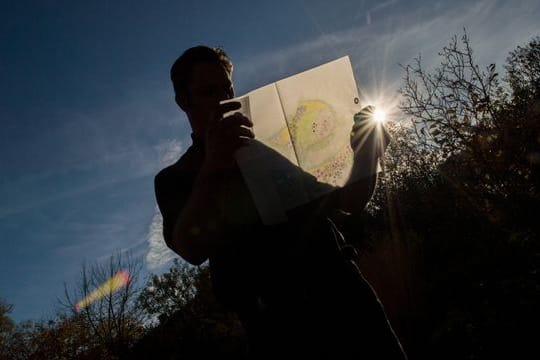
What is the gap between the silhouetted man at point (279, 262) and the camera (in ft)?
3.30

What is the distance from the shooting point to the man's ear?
55.8 inches

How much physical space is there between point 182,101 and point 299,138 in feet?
2.12

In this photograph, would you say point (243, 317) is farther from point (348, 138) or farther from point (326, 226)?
point (348, 138)

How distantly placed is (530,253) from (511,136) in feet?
9.39

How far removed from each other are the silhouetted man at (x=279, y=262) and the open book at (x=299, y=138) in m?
0.05

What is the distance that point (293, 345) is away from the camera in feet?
3.28

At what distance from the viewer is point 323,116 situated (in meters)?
1.17

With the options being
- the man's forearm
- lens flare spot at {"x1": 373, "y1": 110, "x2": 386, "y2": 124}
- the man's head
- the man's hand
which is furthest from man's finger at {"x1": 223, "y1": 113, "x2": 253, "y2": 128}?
lens flare spot at {"x1": 373, "y1": 110, "x2": 386, "y2": 124}

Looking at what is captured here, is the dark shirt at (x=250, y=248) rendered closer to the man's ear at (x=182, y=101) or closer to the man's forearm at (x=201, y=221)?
→ the man's forearm at (x=201, y=221)

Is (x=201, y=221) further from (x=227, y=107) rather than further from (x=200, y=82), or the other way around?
(x=200, y=82)

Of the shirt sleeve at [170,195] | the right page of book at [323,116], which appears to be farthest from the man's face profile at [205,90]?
the right page of book at [323,116]

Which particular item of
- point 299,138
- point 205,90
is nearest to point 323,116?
point 299,138

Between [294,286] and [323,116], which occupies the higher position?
[323,116]

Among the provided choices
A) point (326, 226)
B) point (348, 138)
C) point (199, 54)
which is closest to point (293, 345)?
point (326, 226)
